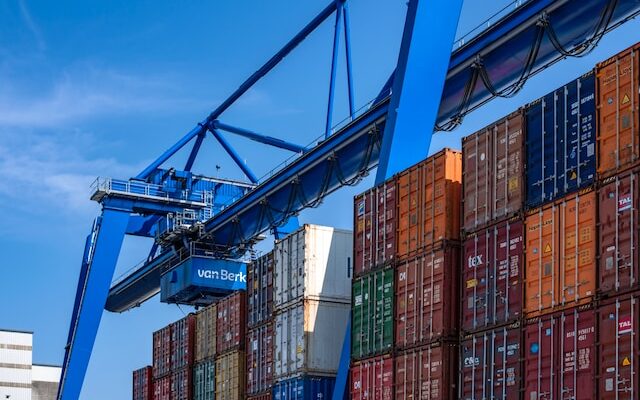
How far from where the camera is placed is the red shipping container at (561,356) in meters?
22.0

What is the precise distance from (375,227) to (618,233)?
10.6 metres

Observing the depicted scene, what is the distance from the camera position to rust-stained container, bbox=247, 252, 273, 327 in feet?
127

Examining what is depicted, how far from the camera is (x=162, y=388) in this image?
48.5m

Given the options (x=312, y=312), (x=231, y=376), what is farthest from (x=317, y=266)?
(x=231, y=376)

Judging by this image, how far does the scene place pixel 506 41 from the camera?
3238cm

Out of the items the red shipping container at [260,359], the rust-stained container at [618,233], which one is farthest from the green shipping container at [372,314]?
the rust-stained container at [618,233]

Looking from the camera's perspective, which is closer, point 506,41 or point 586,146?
point 586,146

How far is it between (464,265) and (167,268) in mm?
30745

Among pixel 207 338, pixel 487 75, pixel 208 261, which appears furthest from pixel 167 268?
pixel 487 75

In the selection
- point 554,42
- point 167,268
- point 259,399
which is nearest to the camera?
point 554,42

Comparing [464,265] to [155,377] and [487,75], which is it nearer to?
[487,75]

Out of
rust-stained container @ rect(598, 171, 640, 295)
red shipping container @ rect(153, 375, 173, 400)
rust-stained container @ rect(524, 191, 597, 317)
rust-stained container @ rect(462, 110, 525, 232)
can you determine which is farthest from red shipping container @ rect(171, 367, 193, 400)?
rust-stained container @ rect(598, 171, 640, 295)

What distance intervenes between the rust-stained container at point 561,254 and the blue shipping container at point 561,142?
0.39 m

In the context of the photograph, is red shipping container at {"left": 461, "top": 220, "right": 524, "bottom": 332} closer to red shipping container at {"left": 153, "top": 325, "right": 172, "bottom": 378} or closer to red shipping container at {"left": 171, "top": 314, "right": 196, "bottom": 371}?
red shipping container at {"left": 171, "top": 314, "right": 196, "bottom": 371}
